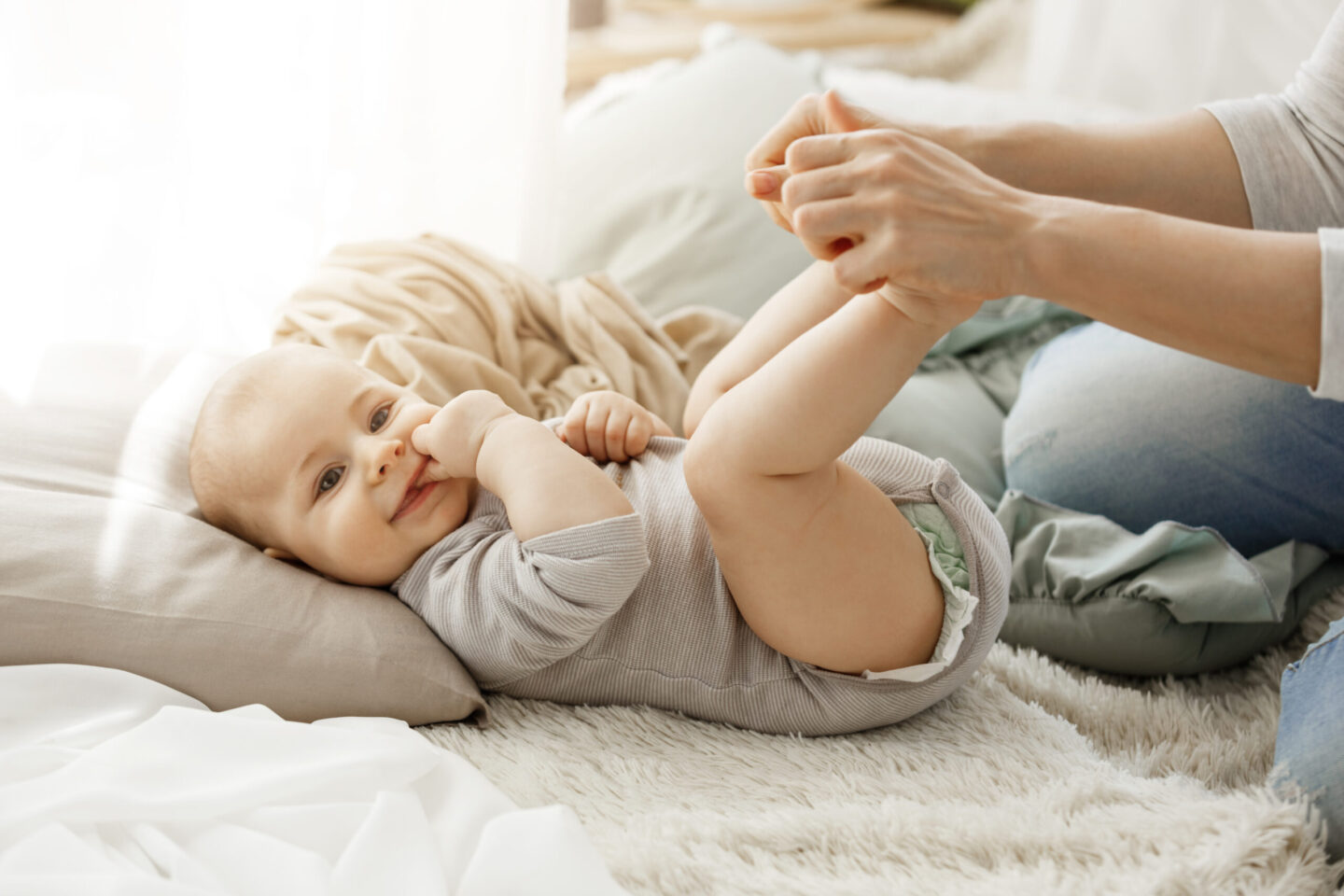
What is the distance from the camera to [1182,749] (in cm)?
88

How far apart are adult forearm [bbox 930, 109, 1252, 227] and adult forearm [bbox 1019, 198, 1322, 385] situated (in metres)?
0.33

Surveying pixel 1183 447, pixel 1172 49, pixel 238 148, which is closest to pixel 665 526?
pixel 1183 447

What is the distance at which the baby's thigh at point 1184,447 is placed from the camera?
104cm

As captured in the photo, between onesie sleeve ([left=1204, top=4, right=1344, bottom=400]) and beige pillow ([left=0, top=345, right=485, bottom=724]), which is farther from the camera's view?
onesie sleeve ([left=1204, top=4, right=1344, bottom=400])

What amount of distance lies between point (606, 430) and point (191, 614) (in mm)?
379

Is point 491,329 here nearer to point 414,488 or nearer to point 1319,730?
point 414,488

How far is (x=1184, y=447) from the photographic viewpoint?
1.08 m

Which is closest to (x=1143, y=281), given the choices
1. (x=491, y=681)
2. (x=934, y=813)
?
(x=934, y=813)

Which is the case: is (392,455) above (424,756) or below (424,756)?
above

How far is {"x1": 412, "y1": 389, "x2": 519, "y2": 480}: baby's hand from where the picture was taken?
89cm

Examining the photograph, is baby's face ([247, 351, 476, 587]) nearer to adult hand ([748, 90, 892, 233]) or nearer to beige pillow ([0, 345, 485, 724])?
beige pillow ([0, 345, 485, 724])

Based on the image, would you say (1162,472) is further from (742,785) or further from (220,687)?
(220,687)

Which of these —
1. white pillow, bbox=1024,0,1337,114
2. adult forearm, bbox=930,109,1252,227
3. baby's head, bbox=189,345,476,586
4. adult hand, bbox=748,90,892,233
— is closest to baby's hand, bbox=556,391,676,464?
baby's head, bbox=189,345,476,586

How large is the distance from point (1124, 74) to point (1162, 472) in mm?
1549
